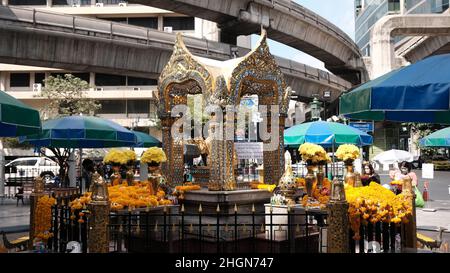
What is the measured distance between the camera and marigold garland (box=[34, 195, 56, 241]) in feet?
24.0

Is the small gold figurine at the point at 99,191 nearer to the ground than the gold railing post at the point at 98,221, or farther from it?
farther from it

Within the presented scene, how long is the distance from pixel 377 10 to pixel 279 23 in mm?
51031

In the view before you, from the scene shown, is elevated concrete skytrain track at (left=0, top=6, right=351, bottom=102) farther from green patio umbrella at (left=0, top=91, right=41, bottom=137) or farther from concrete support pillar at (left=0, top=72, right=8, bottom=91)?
concrete support pillar at (left=0, top=72, right=8, bottom=91)

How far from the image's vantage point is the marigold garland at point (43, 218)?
7301 mm

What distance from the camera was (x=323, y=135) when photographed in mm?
12180

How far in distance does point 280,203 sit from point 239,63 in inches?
127

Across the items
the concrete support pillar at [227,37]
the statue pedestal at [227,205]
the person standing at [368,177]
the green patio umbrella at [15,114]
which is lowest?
the statue pedestal at [227,205]

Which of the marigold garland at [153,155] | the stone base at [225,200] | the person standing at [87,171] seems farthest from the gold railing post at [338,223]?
the person standing at [87,171]

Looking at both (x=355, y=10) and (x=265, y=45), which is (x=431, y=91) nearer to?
(x=265, y=45)

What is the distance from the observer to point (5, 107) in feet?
18.8

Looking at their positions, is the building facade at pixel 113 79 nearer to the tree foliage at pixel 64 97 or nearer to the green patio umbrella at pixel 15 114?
the tree foliage at pixel 64 97

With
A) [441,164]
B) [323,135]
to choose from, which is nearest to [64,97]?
[323,135]

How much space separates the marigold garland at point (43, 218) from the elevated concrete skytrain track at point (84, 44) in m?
11.4
